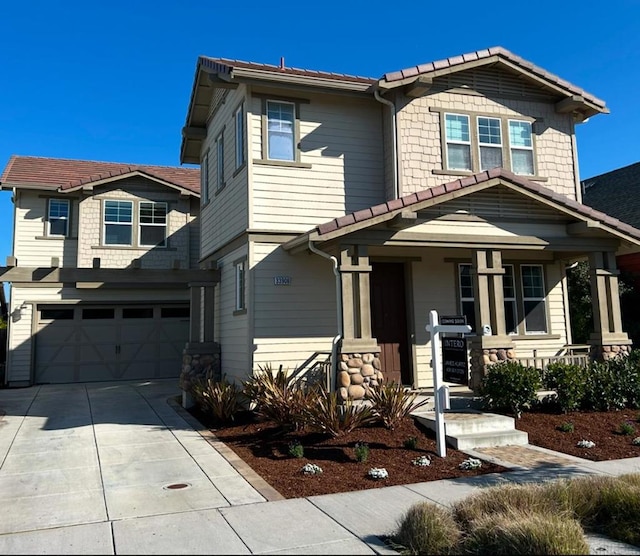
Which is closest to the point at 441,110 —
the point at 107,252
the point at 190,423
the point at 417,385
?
the point at 417,385

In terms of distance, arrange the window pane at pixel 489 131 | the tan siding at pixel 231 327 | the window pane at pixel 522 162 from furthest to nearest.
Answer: the window pane at pixel 522 162 → the window pane at pixel 489 131 → the tan siding at pixel 231 327

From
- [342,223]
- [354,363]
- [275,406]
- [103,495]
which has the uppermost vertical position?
[342,223]

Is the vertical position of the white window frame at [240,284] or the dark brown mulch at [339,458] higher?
the white window frame at [240,284]

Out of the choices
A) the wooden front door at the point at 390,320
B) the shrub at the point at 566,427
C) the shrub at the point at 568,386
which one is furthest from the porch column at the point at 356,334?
the shrub at the point at 568,386

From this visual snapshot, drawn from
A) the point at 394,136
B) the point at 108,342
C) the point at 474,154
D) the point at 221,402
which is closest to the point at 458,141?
the point at 474,154

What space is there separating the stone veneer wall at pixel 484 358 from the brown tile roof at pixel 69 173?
484 inches

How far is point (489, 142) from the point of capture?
1268 cm

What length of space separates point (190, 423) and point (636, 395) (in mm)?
8125

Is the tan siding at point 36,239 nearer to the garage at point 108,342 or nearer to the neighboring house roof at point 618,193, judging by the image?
the garage at point 108,342

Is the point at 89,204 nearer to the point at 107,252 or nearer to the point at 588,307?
the point at 107,252

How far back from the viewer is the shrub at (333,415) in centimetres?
836

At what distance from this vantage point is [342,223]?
31.3ft

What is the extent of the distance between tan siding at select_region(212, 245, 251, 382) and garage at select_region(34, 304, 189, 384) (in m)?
5.96

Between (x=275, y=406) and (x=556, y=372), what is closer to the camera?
(x=275, y=406)
